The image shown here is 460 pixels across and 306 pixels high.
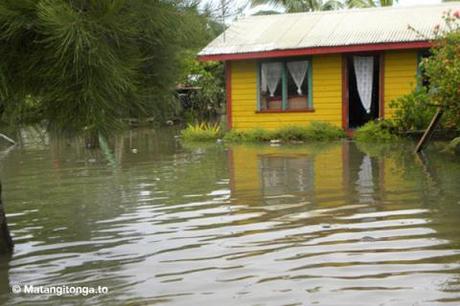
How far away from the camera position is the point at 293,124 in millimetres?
17656

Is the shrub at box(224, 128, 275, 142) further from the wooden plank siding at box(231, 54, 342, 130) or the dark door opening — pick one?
the dark door opening

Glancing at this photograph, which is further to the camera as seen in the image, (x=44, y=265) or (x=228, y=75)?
(x=228, y=75)

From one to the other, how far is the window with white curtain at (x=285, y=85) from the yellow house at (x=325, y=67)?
29 mm

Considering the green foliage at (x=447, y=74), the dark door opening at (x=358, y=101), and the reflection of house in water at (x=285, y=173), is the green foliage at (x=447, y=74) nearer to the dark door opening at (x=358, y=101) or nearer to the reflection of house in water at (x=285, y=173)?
the reflection of house in water at (x=285, y=173)

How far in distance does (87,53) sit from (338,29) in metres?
14.8

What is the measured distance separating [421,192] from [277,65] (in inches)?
407

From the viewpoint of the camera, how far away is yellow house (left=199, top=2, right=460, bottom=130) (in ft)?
55.1

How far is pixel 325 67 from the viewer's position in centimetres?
1761

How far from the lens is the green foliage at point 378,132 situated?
15.8 m

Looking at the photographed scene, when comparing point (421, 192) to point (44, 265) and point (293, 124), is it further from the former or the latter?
point (293, 124)

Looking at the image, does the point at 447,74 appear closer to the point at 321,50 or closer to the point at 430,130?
the point at 430,130

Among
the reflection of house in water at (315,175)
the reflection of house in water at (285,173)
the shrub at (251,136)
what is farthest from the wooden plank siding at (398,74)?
the reflection of house in water at (285,173)

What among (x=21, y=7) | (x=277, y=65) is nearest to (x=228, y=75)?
(x=277, y=65)

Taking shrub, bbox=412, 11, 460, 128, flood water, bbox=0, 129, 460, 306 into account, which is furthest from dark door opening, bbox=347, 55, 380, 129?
flood water, bbox=0, 129, 460, 306
